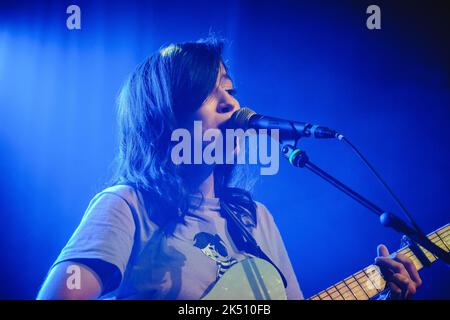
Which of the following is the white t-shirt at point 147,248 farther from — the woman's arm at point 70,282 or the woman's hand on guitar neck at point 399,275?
the woman's hand on guitar neck at point 399,275

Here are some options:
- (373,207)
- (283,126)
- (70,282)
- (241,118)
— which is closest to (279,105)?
(241,118)

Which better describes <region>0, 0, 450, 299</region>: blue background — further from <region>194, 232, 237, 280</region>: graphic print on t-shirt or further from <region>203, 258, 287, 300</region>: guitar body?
<region>194, 232, 237, 280</region>: graphic print on t-shirt

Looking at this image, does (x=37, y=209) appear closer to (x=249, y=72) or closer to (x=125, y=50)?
(x=125, y=50)

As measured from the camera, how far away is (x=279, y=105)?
174 cm

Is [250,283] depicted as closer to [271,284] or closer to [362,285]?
[271,284]

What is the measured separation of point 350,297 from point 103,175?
997mm

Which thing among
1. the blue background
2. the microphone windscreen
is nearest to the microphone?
the microphone windscreen

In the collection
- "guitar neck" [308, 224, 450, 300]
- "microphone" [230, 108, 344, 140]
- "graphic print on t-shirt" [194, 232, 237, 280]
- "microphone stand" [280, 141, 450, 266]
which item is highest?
"microphone" [230, 108, 344, 140]

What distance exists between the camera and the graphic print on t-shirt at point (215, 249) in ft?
4.59

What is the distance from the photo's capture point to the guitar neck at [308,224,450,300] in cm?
147

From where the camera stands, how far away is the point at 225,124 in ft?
4.83

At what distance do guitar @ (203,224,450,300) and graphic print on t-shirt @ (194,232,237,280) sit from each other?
0.07 ft

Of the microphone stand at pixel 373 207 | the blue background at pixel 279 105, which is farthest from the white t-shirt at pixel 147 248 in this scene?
the microphone stand at pixel 373 207

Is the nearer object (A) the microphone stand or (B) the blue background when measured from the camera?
(A) the microphone stand
